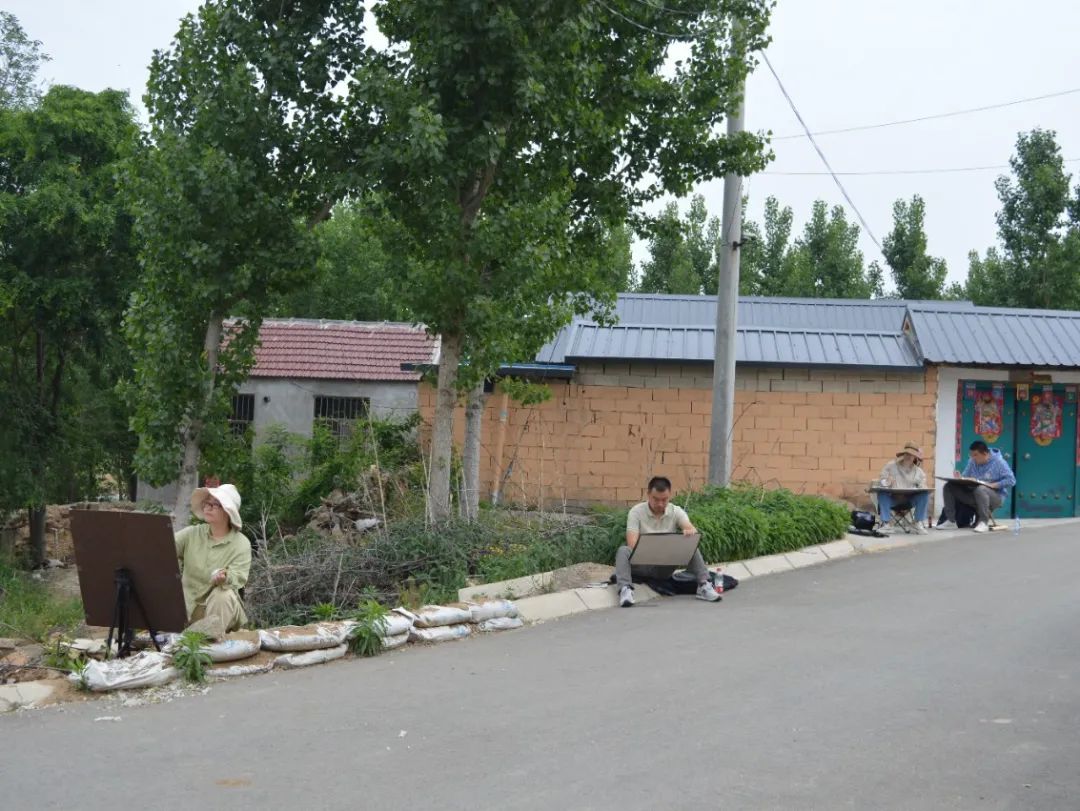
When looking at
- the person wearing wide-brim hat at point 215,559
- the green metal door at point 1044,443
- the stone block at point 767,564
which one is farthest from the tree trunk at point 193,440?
the green metal door at point 1044,443

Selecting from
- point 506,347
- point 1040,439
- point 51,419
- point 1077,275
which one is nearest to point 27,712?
point 506,347

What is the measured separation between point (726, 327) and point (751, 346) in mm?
4031

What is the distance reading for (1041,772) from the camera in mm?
5941

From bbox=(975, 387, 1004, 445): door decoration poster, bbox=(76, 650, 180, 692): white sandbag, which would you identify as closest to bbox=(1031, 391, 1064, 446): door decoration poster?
bbox=(975, 387, 1004, 445): door decoration poster

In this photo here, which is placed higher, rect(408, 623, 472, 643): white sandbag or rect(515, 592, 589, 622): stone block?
rect(515, 592, 589, 622): stone block

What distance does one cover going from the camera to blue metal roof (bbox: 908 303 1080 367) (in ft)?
59.5

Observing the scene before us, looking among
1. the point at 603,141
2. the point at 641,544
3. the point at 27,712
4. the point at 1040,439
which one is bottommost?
the point at 27,712

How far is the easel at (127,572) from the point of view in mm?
8109

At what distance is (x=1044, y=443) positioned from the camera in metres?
18.9

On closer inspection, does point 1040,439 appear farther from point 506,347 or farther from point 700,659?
point 700,659

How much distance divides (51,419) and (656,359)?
10.4 m

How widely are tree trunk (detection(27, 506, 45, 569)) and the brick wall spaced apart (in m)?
9.03

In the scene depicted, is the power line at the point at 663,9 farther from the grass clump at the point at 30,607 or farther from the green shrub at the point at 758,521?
the grass clump at the point at 30,607

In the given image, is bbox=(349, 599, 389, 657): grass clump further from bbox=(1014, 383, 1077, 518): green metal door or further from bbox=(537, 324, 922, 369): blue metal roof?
bbox=(1014, 383, 1077, 518): green metal door
